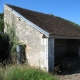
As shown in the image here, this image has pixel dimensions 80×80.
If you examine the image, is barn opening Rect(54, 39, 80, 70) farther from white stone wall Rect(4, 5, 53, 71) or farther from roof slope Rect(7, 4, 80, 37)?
white stone wall Rect(4, 5, 53, 71)

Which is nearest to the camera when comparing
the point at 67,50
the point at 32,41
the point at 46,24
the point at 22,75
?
the point at 22,75

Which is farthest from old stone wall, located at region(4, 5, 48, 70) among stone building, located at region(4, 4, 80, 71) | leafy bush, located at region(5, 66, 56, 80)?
leafy bush, located at region(5, 66, 56, 80)

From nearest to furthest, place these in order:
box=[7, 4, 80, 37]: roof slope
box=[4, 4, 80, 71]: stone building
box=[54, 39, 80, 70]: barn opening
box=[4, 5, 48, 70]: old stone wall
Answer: box=[4, 4, 80, 71]: stone building → box=[4, 5, 48, 70]: old stone wall → box=[7, 4, 80, 37]: roof slope → box=[54, 39, 80, 70]: barn opening

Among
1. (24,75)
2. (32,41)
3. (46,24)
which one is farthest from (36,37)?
(24,75)

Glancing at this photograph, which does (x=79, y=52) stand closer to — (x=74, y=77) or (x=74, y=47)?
(x=74, y=47)

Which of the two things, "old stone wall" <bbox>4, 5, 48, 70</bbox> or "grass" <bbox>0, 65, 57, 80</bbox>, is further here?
"old stone wall" <bbox>4, 5, 48, 70</bbox>

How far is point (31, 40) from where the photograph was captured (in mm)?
11688

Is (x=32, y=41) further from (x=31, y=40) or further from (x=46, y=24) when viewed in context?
(x=46, y=24)

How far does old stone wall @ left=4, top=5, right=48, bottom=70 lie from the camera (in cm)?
1093

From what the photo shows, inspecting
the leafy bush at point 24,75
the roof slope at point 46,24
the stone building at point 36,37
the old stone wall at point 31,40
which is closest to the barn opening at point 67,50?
the roof slope at point 46,24

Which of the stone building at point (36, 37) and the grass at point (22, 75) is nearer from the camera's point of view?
the grass at point (22, 75)

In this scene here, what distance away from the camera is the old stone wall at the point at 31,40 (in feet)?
35.9

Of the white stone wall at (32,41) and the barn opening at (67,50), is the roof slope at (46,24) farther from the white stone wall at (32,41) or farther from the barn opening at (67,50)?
the barn opening at (67,50)

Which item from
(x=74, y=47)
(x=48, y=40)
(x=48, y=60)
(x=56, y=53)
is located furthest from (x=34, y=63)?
(x=74, y=47)
